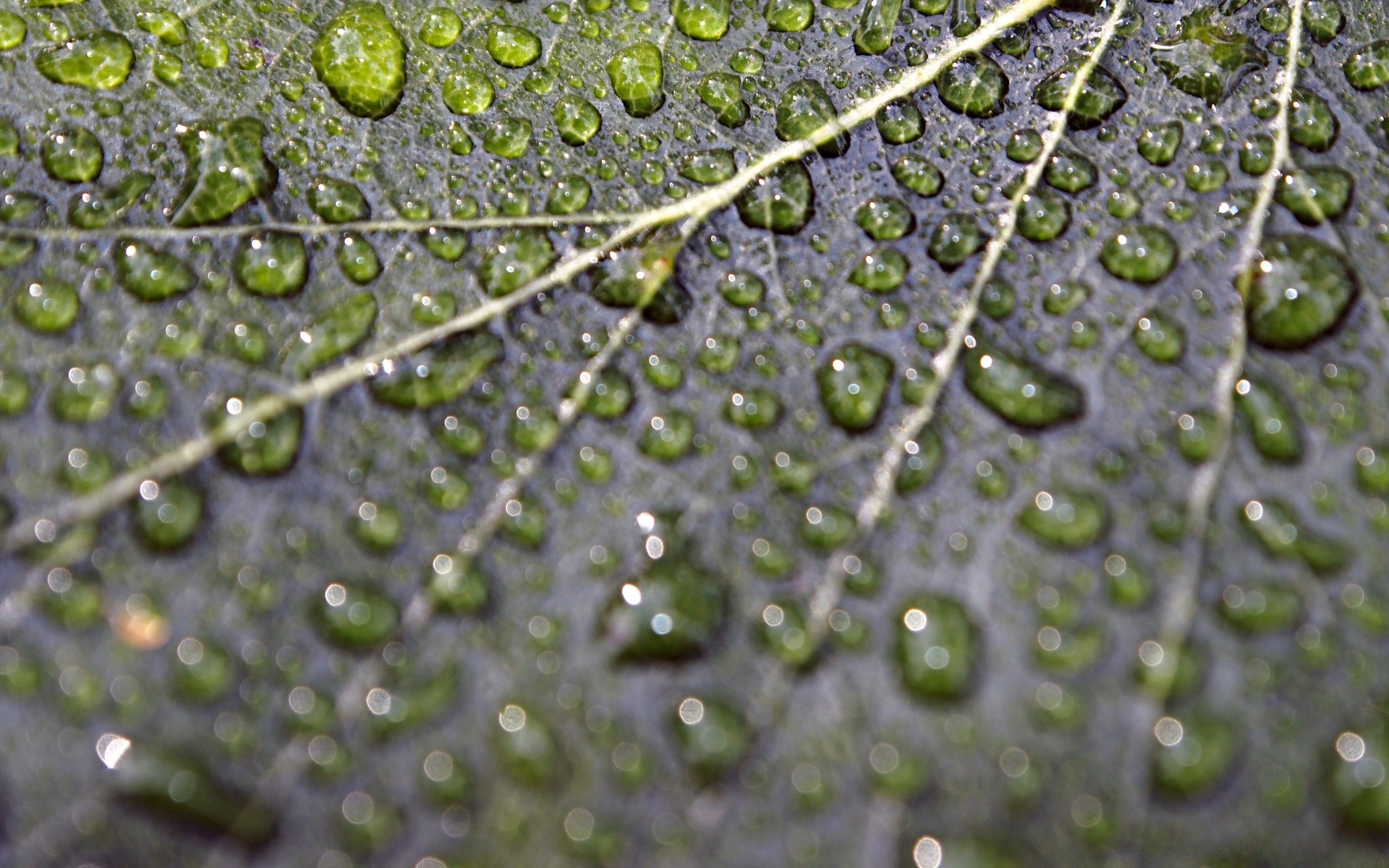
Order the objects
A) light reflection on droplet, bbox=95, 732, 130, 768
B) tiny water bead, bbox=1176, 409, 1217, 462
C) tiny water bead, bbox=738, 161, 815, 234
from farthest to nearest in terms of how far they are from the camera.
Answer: tiny water bead, bbox=738, 161, 815, 234
tiny water bead, bbox=1176, 409, 1217, 462
light reflection on droplet, bbox=95, 732, 130, 768

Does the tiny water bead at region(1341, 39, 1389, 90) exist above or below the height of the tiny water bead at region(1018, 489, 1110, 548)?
above

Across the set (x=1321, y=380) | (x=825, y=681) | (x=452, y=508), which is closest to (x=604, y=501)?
(x=452, y=508)

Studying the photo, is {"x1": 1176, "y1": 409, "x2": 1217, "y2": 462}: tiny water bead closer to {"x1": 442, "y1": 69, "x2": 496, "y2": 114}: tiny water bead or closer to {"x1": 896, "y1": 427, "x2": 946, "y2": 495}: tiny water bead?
{"x1": 896, "y1": 427, "x2": 946, "y2": 495}: tiny water bead

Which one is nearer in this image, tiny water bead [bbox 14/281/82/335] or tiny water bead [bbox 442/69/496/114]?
tiny water bead [bbox 14/281/82/335]

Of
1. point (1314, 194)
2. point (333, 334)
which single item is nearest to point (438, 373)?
point (333, 334)

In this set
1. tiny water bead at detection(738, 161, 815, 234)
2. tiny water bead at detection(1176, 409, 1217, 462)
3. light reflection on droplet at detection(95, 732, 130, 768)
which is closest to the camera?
light reflection on droplet at detection(95, 732, 130, 768)

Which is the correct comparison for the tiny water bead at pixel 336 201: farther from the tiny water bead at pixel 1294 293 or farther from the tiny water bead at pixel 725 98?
the tiny water bead at pixel 1294 293

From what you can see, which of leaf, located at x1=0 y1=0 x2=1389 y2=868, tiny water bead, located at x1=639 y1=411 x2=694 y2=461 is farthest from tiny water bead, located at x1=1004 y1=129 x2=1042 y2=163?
tiny water bead, located at x1=639 y1=411 x2=694 y2=461
